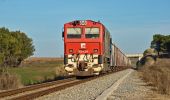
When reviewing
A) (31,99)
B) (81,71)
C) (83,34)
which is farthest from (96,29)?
(31,99)

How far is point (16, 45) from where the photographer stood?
325ft

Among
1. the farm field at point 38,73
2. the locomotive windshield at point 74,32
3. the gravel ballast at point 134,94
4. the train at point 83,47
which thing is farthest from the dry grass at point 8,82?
the locomotive windshield at point 74,32

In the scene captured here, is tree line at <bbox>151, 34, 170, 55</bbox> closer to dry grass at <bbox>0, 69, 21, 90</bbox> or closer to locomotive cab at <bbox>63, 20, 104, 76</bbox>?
locomotive cab at <bbox>63, 20, 104, 76</bbox>

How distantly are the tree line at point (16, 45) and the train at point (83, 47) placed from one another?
4729 centimetres

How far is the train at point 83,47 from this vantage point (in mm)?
31859

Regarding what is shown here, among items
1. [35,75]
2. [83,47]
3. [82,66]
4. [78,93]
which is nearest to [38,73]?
[35,75]

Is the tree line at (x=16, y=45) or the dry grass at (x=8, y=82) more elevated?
the tree line at (x=16, y=45)

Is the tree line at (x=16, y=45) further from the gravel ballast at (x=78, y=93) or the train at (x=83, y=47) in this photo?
the gravel ballast at (x=78, y=93)

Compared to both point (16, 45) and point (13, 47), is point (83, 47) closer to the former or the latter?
point (13, 47)

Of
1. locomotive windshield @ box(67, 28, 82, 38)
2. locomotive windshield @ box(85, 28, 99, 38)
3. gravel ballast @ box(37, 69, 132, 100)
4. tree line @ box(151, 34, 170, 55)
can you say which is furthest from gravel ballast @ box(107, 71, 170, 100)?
tree line @ box(151, 34, 170, 55)

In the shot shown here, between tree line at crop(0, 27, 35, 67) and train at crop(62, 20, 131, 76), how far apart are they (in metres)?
Result: 47.3

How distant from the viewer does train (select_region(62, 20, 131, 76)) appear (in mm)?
31859

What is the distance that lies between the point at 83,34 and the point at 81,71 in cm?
292

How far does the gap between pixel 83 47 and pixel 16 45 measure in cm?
6818
